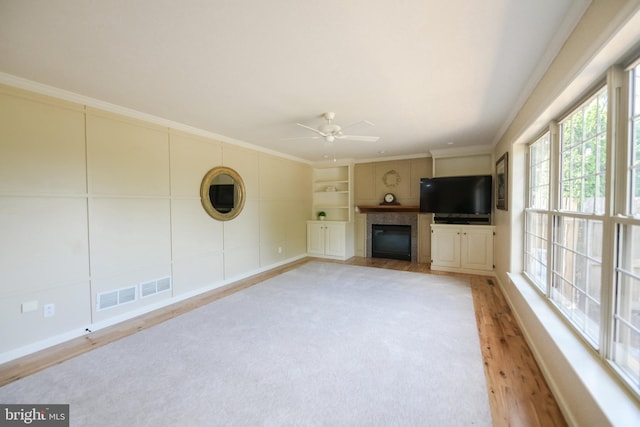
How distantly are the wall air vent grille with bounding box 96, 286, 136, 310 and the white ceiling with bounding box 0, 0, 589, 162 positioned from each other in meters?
2.18

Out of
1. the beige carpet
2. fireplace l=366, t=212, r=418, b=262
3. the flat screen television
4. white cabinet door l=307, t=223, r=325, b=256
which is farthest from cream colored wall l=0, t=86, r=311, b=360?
the flat screen television

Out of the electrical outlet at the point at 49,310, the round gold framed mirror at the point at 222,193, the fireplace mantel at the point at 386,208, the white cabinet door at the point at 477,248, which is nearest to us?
the electrical outlet at the point at 49,310

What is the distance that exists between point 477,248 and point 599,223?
3.49m

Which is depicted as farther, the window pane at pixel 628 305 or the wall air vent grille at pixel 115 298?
the wall air vent grille at pixel 115 298

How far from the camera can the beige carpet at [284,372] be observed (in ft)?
5.21

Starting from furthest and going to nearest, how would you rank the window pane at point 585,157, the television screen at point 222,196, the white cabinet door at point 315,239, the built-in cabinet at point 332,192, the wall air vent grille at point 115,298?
the built-in cabinet at point 332,192, the white cabinet door at point 315,239, the television screen at point 222,196, the wall air vent grille at point 115,298, the window pane at point 585,157

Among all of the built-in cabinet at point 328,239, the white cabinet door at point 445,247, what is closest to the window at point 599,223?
the white cabinet door at point 445,247

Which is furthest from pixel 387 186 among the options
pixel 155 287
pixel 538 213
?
pixel 155 287

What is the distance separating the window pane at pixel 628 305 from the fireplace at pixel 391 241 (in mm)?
4556

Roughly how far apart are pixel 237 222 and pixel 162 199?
4.51ft

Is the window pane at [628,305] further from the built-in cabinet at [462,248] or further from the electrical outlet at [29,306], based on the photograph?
the electrical outlet at [29,306]

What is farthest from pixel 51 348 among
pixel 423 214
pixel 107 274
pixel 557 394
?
pixel 423 214

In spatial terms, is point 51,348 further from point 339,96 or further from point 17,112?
point 339,96

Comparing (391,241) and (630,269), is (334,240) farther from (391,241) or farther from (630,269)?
(630,269)
